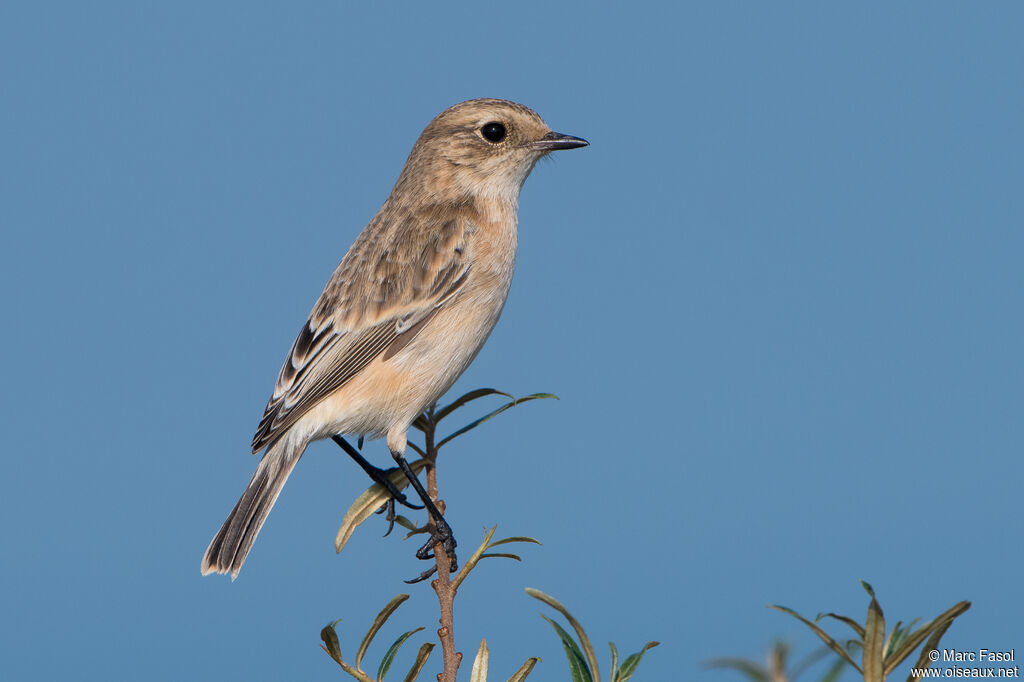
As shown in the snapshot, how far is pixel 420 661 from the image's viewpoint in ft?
8.57

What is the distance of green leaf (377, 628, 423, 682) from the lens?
8.52ft

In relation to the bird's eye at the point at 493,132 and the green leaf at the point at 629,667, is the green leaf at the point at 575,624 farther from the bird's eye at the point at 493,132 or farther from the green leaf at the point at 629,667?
the bird's eye at the point at 493,132

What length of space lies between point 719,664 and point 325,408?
369cm

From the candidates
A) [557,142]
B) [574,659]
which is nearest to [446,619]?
[574,659]

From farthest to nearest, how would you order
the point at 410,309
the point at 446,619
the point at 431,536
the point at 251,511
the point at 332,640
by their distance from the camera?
1. the point at 410,309
2. the point at 251,511
3. the point at 431,536
4. the point at 446,619
5. the point at 332,640

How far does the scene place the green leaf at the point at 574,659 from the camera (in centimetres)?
228

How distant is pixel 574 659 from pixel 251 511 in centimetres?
283

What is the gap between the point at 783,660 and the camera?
1582 millimetres

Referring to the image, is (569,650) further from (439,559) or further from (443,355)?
(443,355)

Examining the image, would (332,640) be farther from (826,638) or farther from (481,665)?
(826,638)

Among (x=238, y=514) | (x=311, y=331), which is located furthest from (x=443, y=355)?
(x=238, y=514)

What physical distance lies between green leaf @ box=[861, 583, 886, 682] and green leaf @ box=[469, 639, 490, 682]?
44.5 inches

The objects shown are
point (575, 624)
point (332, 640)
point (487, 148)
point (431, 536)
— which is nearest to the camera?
point (575, 624)

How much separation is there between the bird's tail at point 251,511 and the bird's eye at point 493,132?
202 centimetres
